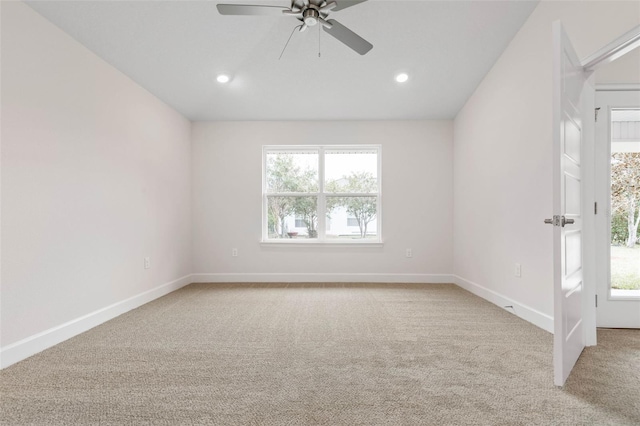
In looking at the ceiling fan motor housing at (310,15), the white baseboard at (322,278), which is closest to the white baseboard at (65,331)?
the white baseboard at (322,278)

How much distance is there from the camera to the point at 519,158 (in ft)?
9.80

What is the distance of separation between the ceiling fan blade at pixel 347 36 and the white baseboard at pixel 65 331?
304 cm

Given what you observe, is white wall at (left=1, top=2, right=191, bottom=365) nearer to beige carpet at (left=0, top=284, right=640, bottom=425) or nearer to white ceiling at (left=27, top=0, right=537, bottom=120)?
white ceiling at (left=27, top=0, right=537, bottom=120)

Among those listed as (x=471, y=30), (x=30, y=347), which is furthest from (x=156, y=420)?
(x=471, y=30)

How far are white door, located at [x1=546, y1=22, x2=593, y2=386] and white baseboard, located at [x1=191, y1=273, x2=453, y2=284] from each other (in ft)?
7.64

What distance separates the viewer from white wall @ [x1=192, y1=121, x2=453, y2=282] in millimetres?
4543

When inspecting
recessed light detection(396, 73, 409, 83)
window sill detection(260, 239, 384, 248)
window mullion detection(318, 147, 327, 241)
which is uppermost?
recessed light detection(396, 73, 409, 83)

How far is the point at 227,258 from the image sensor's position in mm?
4598

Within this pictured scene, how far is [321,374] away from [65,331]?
207cm

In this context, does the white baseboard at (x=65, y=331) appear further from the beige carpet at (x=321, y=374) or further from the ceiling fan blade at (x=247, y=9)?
the ceiling fan blade at (x=247, y=9)

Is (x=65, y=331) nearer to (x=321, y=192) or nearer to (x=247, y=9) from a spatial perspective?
(x=247, y=9)

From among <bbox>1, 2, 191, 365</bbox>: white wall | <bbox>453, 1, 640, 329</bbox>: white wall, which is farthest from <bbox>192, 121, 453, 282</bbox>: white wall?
<bbox>1, 2, 191, 365</bbox>: white wall

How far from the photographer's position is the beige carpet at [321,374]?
1470 millimetres

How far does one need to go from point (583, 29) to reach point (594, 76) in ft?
1.16
